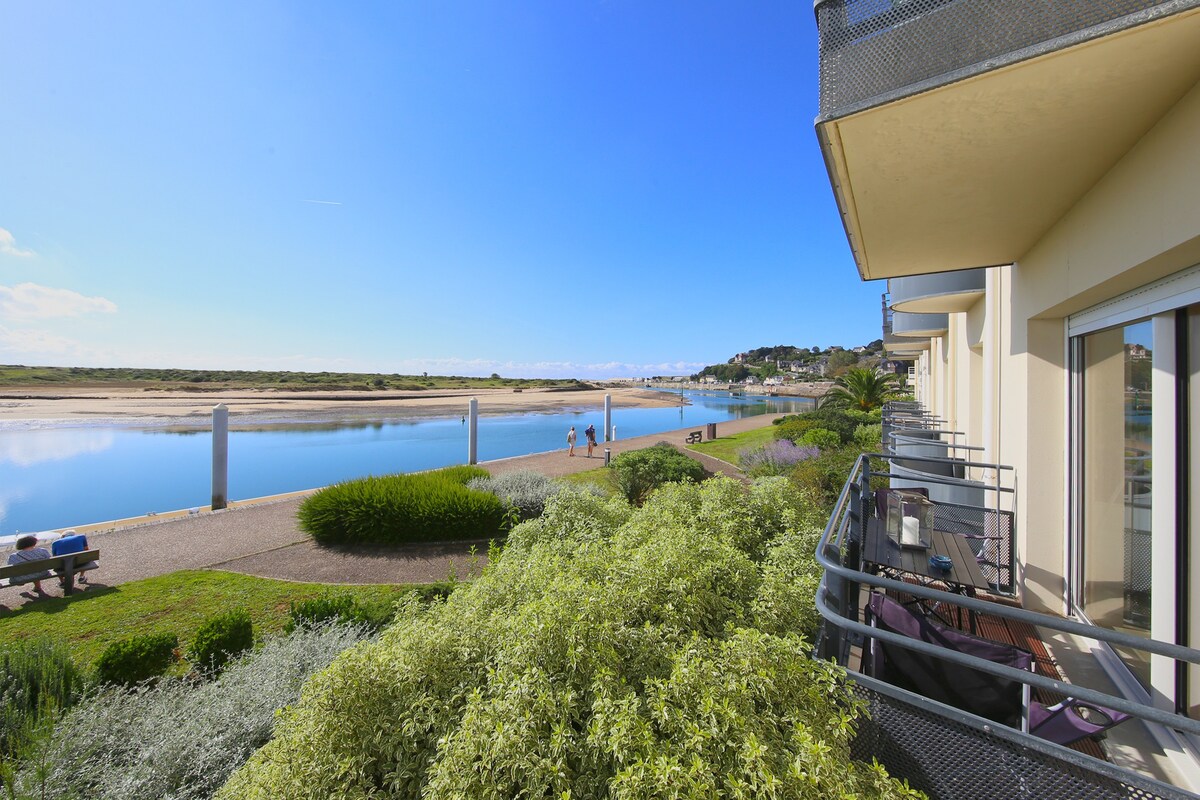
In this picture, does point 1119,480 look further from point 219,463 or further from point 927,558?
point 219,463

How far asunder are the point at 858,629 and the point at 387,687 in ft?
6.59

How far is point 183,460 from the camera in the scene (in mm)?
18781

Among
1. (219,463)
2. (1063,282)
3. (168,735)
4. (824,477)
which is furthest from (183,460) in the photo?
(1063,282)

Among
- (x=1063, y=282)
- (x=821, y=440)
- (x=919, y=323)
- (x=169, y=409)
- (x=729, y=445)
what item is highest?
(x=919, y=323)

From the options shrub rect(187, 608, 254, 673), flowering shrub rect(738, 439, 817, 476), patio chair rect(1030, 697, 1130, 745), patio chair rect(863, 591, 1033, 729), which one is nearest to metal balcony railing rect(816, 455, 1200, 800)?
patio chair rect(1030, 697, 1130, 745)

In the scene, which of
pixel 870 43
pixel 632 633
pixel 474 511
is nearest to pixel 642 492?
pixel 474 511

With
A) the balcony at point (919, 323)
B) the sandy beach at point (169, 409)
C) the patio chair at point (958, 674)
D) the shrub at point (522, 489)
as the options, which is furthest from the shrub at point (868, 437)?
the sandy beach at point (169, 409)

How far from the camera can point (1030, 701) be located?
202 centimetres

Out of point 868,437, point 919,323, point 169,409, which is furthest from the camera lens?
point 169,409

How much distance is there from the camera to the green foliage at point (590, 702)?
1570 mm

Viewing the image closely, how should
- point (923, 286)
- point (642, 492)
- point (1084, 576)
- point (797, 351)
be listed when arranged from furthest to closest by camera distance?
point (797, 351) < point (642, 492) < point (923, 286) < point (1084, 576)

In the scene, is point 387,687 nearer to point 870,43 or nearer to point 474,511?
point 870,43

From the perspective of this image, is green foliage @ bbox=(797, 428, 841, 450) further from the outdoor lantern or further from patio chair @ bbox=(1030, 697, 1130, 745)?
patio chair @ bbox=(1030, 697, 1130, 745)

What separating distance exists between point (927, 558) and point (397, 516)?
25.0 ft
